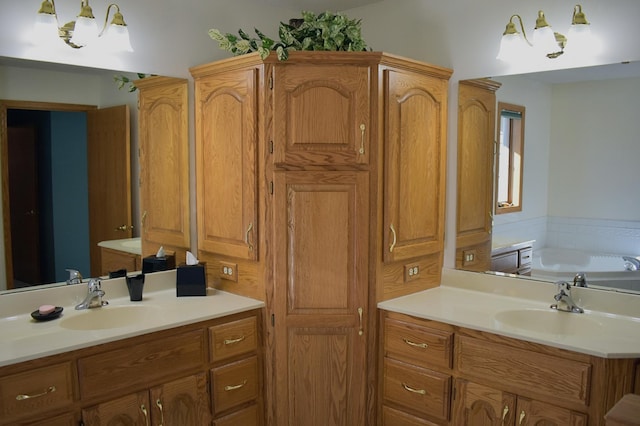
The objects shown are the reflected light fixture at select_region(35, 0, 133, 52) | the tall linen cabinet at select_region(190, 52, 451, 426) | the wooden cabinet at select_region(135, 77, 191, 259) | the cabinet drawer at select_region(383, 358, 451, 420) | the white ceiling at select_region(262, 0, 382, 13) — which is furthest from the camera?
the white ceiling at select_region(262, 0, 382, 13)

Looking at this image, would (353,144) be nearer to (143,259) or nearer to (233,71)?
(233,71)

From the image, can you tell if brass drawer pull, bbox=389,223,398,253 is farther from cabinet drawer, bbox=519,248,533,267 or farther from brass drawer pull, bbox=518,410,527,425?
brass drawer pull, bbox=518,410,527,425

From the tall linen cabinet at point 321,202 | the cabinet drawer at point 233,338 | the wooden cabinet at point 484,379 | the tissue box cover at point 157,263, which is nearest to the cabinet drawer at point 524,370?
the wooden cabinet at point 484,379

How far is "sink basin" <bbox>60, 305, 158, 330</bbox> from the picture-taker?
231 centimetres

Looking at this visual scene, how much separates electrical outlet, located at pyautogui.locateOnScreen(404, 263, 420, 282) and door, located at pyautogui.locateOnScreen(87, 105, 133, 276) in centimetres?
143

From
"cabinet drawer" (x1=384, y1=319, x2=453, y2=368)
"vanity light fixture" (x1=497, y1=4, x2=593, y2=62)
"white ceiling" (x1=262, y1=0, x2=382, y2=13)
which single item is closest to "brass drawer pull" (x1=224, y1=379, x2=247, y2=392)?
"cabinet drawer" (x1=384, y1=319, x2=453, y2=368)

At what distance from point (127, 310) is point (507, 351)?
1.70 metres

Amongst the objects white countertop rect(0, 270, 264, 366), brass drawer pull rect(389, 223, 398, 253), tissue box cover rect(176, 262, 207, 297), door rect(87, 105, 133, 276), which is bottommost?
white countertop rect(0, 270, 264, 366)

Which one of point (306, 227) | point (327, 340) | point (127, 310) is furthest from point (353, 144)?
point (127, 310)

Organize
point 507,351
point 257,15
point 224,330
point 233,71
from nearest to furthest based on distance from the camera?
point 507,351 → point 224,330 → point 233,71 → point 257,15

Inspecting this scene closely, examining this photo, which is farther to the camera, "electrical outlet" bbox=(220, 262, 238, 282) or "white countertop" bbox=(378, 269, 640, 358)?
"electrical outlet" bbox=(220, 262, 238, 282)

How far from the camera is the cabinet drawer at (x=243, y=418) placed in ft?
8.04

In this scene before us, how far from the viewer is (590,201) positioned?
102 inches

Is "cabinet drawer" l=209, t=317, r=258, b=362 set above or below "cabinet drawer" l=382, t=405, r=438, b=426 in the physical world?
above
